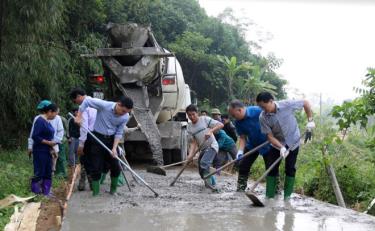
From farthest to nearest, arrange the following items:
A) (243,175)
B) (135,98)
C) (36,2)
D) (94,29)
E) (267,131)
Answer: (94,29) → (135,98) → (36,2) → (243,175) → (267,131)

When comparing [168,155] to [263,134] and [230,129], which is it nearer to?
[230,129]

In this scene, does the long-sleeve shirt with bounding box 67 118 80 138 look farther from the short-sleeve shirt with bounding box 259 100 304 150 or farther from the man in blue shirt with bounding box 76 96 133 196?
the short-sleeve shirt with bounding box 259 100 304 150

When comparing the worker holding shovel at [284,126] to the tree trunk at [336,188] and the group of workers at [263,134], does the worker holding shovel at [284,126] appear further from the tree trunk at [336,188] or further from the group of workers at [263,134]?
the tree trunk at [336,188]

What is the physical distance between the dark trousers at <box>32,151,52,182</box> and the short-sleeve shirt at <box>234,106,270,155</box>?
2.71 metres

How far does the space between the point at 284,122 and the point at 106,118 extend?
7.82 feet

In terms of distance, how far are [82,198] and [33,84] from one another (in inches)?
Answer: 211

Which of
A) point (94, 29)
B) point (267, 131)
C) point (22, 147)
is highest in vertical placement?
point (94, 29)

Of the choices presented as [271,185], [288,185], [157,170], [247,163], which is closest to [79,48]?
[157,170]

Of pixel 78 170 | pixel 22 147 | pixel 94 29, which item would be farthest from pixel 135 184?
pixel 94 29

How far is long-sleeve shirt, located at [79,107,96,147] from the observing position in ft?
21.0

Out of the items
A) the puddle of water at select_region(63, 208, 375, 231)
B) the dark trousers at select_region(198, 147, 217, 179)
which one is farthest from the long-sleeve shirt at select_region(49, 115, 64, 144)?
the puddle of water at select_region(63, 208, 375, 231)

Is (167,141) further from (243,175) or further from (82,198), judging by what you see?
(82,198)

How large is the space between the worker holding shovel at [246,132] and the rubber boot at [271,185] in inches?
0.8

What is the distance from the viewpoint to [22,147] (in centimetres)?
1217
